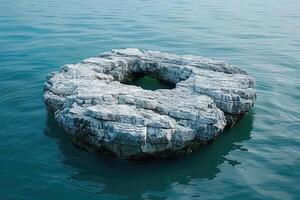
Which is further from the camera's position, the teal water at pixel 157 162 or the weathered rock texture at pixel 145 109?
the weathered rock texture at pixel 145 109

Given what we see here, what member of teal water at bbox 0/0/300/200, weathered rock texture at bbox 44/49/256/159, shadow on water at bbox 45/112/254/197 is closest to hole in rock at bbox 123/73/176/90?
weathered rock texture at bbox 44/49/256/159

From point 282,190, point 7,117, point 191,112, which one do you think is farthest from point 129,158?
point 7,117

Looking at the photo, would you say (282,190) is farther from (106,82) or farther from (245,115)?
(106,82)

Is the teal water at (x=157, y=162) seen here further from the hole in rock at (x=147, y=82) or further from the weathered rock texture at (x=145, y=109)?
the hole in rock at (x=147, y=82)

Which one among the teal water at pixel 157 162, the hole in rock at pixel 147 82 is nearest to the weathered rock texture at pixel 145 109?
the teal water at pixel 157 162

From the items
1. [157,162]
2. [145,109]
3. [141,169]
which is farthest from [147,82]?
[141,169]

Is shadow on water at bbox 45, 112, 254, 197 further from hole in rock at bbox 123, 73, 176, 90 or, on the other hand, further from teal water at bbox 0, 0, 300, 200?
hole in rock at bbox 123, 73, 176, 90
